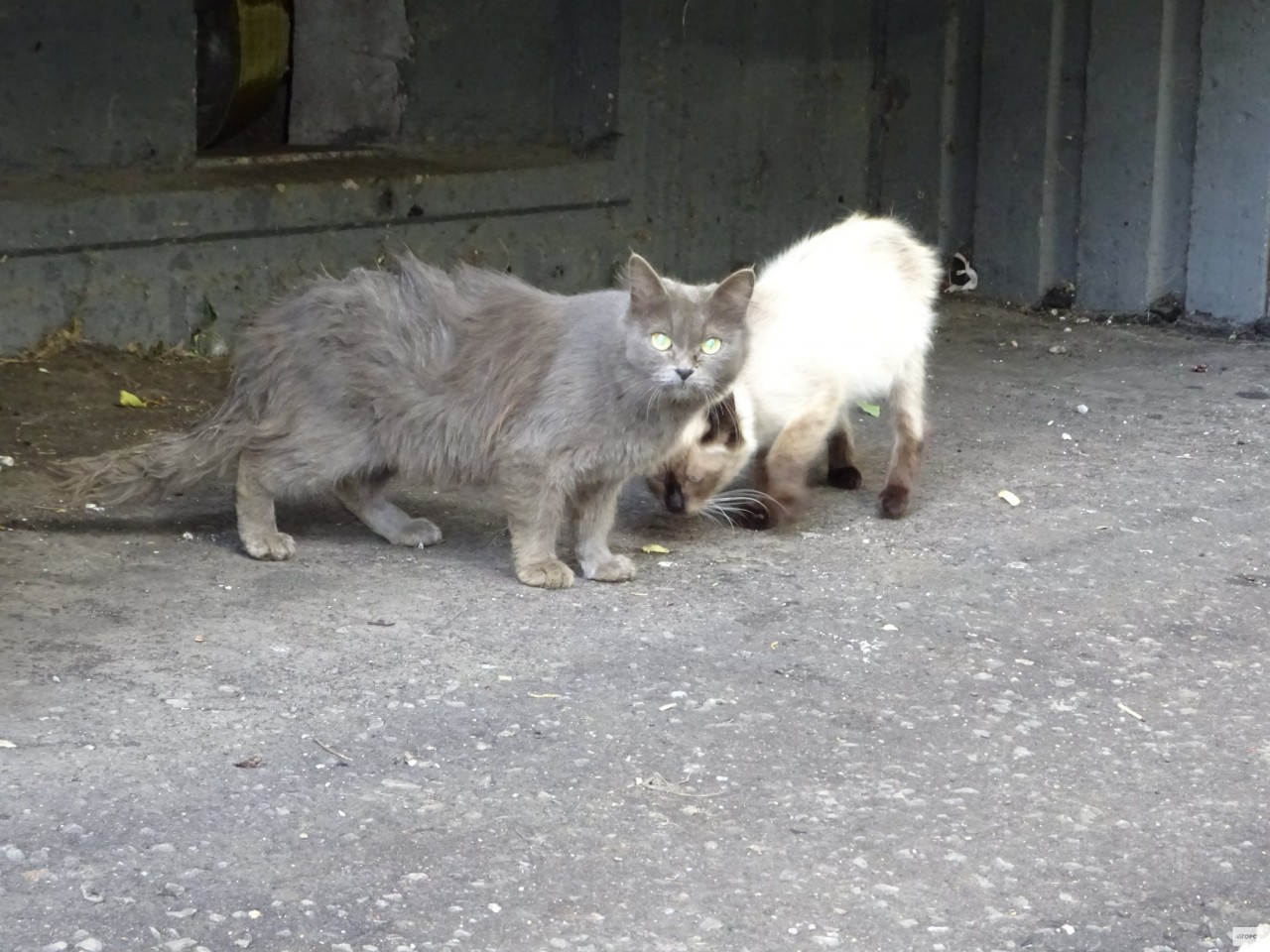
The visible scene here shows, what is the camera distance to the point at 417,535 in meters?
5.51

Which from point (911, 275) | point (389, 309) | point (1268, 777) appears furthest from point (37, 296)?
point (1268, 777)

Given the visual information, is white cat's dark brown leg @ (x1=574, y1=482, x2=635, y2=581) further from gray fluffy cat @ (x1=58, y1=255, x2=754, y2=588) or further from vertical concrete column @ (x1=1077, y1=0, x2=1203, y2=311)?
vertical concrete column @ (x1=1077, y1=0, x2=1203, y2=311)

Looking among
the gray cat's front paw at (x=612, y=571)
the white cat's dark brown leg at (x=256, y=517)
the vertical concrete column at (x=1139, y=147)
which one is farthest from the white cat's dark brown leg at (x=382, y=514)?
the vertical concrete column at (x=1139, y=147)

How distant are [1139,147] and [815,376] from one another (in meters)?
4.14

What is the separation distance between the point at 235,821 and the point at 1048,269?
23.7 ft

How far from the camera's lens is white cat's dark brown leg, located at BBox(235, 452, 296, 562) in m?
5.25

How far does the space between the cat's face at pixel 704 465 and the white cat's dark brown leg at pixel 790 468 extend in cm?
18

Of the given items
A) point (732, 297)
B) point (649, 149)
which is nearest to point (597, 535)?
point (732, 297)

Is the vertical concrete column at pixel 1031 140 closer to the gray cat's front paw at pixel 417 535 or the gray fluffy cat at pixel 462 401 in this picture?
the gray fluffy cat at pixel 462 401

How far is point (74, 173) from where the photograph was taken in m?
7.35

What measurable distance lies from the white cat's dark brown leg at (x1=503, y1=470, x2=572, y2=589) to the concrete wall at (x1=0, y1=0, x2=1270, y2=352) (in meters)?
3.07

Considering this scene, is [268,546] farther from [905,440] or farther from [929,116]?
[929,116]

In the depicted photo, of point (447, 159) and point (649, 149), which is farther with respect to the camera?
point (649, 149)

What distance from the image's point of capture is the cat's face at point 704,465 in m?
5.55
